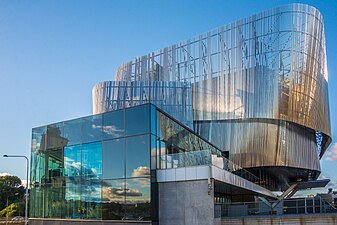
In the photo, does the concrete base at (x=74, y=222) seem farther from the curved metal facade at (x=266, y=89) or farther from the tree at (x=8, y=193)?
the tree at (x=8, y=193)

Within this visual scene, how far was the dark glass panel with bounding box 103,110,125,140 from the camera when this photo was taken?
87.1 feet

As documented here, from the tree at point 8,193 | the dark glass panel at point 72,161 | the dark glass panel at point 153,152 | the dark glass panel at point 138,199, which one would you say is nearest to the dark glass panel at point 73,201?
the dark glass panel at point 72,161

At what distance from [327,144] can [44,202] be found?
4804 centimetres

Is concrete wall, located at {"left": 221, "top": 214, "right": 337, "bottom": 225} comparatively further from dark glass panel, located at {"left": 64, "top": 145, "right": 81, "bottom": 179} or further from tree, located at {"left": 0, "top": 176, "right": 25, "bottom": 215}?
tree, located at {"left": 0, "top": 176, "right": 25, "bottom": 215}

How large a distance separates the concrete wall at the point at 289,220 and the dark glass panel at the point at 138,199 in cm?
514

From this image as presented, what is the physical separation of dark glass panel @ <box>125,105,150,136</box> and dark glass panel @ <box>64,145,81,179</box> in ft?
17.0

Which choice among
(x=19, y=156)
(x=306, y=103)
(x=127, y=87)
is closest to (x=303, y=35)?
(x=306, y=103)

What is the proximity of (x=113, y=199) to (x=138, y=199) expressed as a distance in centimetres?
215

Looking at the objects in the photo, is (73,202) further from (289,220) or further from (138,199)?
(289,220)

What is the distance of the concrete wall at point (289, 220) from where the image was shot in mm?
21447

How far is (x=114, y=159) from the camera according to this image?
26.2 metres

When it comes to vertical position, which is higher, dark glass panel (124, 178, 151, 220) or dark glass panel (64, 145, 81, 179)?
dark glass panel (64, 145, 81, 179)

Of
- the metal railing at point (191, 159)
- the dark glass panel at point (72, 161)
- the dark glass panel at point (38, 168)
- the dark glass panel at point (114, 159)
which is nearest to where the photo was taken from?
the metal railing at point (191, 159)

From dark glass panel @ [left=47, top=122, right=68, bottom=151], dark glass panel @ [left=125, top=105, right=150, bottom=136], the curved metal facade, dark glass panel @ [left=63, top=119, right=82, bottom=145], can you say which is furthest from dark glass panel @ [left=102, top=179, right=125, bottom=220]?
the curved metal facade
